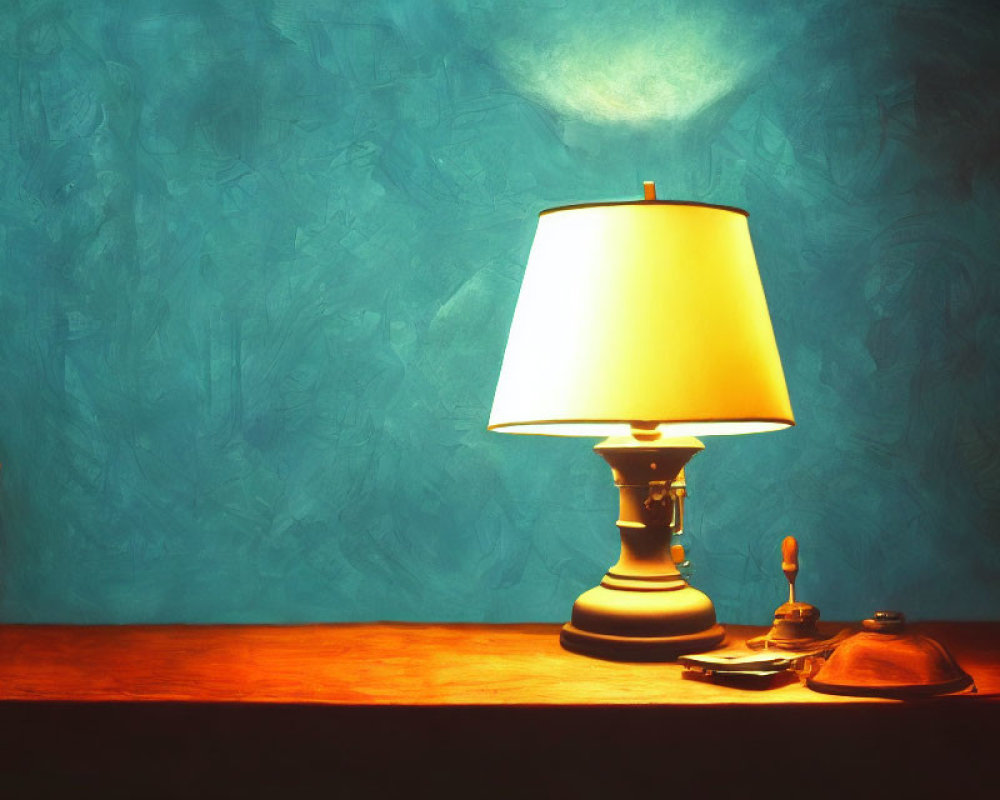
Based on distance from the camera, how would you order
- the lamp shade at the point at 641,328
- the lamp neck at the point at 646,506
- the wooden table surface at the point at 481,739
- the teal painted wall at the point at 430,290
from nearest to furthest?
the wooden table surface at the point at 481,739, the lamp shade at the point at 641,328, the lamp neck at the point at 646,506, the teal painted wall at the point at 430,290

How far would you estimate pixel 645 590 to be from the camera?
127cm

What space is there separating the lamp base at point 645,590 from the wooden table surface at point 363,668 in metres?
0.03

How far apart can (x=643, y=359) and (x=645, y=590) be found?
30 centimetres

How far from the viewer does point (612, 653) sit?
4.04ft

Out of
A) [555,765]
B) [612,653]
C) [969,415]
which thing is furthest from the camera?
[969,415]

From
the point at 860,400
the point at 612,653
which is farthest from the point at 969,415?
the point at 612,653

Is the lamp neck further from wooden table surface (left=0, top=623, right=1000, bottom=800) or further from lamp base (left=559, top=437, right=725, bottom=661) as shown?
wooden table surface (left=0, top=623, right=1000, bottom=800)

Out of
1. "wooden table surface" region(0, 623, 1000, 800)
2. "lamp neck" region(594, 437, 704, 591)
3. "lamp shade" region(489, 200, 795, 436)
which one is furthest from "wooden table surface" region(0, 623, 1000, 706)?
"lamp shade" region(489, 200, 795, 436)

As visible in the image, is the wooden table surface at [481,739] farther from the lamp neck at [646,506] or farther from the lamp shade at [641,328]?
the lamp shade at [641,328]

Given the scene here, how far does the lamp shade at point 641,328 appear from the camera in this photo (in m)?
1.17

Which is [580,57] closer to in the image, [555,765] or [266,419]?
[266,419]

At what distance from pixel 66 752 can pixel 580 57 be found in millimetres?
1184

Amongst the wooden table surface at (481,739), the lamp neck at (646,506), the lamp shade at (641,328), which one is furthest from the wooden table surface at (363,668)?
the lamp shade at (641,328)

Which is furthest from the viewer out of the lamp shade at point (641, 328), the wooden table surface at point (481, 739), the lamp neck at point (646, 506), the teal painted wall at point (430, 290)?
the teal painted wall at point (430, 290)
